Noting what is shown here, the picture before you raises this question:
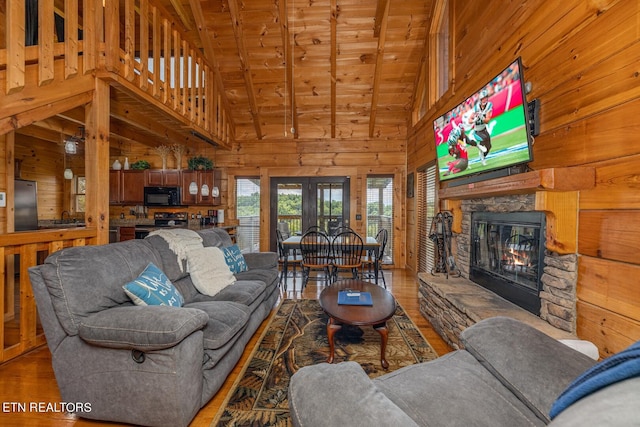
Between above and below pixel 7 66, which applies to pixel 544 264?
below


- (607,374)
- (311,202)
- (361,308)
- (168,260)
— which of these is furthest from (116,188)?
(607,374)

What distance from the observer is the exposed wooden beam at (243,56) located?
408 cm

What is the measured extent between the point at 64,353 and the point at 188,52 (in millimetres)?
4336

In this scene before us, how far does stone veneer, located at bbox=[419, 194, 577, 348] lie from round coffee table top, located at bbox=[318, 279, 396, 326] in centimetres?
52

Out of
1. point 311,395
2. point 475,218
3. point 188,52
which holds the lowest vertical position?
point 311,395

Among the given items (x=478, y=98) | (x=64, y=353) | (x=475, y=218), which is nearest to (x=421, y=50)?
(x=478, y=98)

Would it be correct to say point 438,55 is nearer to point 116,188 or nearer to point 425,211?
point 425,211

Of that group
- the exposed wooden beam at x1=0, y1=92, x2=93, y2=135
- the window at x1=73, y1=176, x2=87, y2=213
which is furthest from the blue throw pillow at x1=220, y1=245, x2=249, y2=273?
the window at x1=73, y1=176, x2=87, y2=213

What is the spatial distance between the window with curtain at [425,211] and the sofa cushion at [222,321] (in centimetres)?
330

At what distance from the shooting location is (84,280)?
5.43ft

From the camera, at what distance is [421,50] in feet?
15.0

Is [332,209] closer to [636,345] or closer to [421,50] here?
[421,50]

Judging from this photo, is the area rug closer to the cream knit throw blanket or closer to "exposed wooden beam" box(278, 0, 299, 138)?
the cream knit throw blanket

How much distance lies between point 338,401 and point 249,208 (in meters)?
5.78
